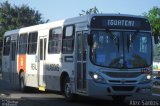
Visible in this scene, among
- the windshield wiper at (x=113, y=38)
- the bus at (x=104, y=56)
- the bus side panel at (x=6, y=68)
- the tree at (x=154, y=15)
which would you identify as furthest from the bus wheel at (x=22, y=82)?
the tree at (x=154, y=15)

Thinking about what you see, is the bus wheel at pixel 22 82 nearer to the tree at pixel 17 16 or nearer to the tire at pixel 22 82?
the tire at pixel 22 82

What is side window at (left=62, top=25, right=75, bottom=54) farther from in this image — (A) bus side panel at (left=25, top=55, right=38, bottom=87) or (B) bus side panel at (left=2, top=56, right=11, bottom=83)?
(B) bus side panel at (left=2, top=56, right=11, bottom=83)

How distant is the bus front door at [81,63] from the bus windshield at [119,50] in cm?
68

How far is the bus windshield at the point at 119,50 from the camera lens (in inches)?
680

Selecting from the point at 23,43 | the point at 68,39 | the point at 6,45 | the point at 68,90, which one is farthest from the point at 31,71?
the point at 6,45

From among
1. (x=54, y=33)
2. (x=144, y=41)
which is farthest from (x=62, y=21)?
(x=144, y=41)

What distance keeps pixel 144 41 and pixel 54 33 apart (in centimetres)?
488

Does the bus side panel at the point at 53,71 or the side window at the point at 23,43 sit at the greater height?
the side window at the point at 23,43

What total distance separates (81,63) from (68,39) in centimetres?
184

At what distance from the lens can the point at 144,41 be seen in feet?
58.7

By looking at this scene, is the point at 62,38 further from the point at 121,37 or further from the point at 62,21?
the point at 121,37

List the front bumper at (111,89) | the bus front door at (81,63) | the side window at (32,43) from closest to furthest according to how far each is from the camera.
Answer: the front bumper at (111,89) → the bus front door at (81,63) → the side window at (32,43)

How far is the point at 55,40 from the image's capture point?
21094 mm

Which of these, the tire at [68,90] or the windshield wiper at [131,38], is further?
the tire at [68,90]
